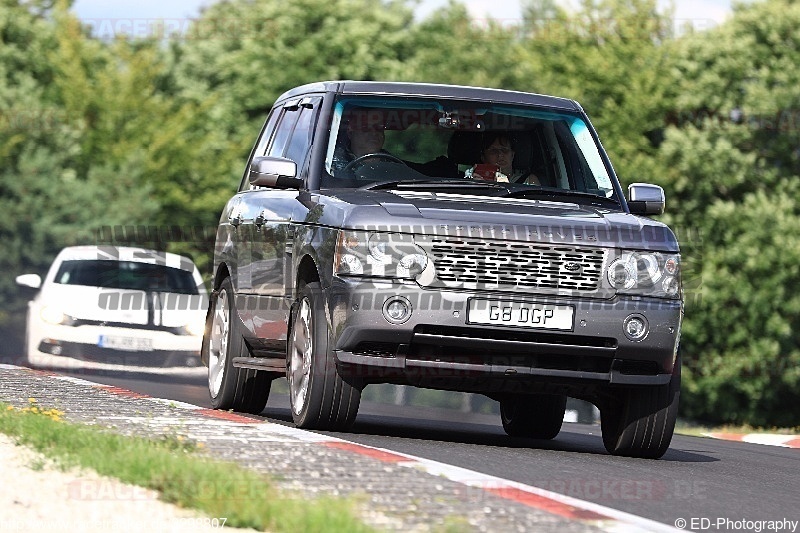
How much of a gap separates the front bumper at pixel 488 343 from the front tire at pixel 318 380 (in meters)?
0.14

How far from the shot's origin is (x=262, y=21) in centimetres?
7588

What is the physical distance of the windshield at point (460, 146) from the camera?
11570 millimetres

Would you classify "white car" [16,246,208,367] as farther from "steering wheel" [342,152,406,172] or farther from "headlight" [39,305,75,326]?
"steering wheel" [342,152,406,172]

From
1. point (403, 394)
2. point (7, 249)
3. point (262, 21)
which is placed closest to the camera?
point (403, 394)

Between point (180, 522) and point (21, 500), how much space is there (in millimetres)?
823

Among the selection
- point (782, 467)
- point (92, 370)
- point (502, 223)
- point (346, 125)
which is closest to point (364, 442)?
point (502, 223)

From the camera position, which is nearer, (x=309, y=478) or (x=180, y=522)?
(x=180, y=522)

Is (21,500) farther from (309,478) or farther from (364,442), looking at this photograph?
(364,442)

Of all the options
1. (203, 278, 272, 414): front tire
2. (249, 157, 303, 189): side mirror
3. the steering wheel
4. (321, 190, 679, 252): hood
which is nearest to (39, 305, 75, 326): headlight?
(203, 278, 272, 414): front tire

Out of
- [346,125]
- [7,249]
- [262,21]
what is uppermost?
[262,21]

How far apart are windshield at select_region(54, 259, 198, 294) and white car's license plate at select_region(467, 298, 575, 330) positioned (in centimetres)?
1193

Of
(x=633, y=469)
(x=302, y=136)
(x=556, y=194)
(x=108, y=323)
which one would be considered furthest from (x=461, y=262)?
(x=108, y=323)

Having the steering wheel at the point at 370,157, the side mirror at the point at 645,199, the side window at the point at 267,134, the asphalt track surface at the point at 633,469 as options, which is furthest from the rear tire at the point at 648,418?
the side window at the point at 267,134

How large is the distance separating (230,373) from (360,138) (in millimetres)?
2328
